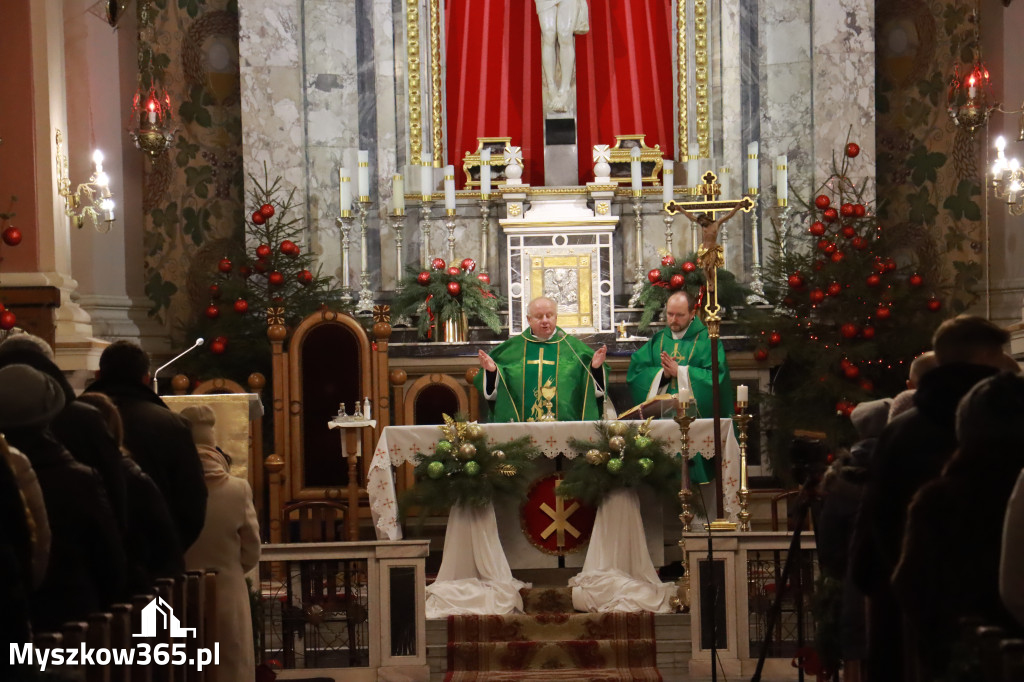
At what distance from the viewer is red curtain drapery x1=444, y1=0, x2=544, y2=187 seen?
12.4m

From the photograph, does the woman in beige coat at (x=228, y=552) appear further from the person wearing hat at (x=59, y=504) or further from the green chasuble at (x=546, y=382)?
the green chasuble at (x=546, y=382)

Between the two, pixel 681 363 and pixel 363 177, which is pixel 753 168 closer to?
pixel 681 363

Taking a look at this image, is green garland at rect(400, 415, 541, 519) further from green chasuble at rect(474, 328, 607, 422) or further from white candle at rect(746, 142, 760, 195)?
white candle at rect(746, 142, 760, 195)

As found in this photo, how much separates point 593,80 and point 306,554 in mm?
6058

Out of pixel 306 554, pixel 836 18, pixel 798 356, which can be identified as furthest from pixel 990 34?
pixel 306 554

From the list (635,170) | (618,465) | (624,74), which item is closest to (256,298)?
(635,170)

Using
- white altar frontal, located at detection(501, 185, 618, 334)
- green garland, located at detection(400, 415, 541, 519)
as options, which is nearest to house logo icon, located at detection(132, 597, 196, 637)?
green garland, located at detection(400, 415, 541, 519)

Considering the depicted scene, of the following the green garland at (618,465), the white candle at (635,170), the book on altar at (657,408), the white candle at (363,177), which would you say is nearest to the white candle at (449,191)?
the white candle at (363,177)

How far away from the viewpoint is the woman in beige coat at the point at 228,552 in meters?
5.52

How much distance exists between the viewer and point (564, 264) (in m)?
11.7

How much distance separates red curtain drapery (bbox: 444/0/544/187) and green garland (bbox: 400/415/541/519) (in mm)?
4117

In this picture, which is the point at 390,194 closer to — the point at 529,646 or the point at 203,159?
the point at 203,159

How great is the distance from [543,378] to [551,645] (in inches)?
98.5

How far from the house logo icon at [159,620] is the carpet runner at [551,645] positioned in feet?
10.5
